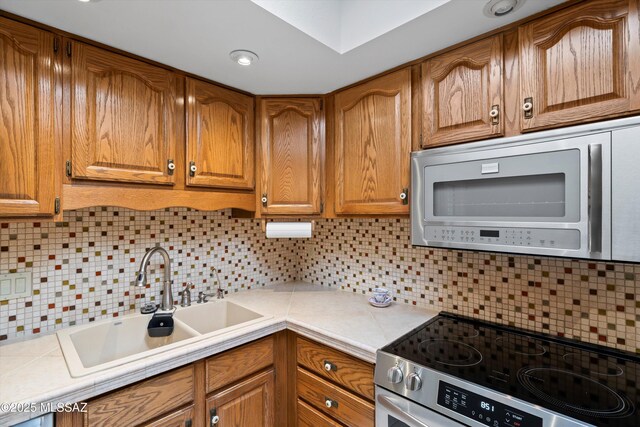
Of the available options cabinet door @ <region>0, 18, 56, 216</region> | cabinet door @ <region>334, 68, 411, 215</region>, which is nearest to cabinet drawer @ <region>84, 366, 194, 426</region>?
cabinet door @ <region>0, 18, 56, 216</region>

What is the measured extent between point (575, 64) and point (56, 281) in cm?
215

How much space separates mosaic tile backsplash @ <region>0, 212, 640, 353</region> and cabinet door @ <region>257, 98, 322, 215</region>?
1.26ft

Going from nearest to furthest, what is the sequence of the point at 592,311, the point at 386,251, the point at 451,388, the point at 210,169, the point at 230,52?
the point at 451,388 → the point at 592,311 → the point at 230,52 → the point at 210,169 → the point at 386,251

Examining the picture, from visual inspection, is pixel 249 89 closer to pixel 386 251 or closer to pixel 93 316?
pixel 386 251

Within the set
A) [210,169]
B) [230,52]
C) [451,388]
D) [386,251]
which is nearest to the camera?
[451,388]

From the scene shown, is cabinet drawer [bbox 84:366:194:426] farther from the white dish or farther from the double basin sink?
the white dish

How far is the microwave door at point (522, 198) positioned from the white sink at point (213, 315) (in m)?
1.07

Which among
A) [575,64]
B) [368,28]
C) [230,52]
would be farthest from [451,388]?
[230,52]

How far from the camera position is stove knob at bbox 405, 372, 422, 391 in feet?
3.38

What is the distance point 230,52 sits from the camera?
4.26ft

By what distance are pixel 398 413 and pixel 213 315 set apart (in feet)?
3.64

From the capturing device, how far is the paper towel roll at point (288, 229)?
1758 mm

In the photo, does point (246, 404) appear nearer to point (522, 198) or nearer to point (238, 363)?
point (238, 363)

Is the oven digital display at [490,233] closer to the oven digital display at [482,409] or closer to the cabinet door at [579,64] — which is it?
the cabinet door at [579,64]
